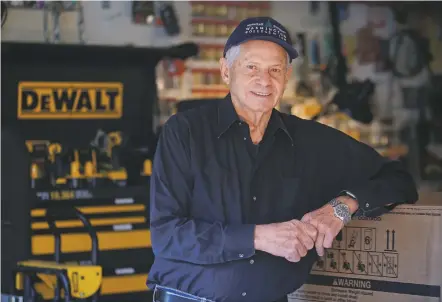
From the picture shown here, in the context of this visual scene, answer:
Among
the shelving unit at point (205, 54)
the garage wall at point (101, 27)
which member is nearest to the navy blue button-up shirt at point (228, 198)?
the garage wall at point (101, 27)

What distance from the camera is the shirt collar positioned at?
2.43 metres

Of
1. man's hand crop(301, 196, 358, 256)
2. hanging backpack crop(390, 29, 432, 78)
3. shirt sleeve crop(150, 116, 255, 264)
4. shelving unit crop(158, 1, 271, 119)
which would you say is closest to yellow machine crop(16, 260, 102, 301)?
shelving unit crop(158, 1, 271, 119)

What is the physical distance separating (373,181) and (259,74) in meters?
0.50

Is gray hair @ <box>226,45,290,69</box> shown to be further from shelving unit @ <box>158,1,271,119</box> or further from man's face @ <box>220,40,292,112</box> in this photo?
shelving unit @ <box>158,1,271,119</box>

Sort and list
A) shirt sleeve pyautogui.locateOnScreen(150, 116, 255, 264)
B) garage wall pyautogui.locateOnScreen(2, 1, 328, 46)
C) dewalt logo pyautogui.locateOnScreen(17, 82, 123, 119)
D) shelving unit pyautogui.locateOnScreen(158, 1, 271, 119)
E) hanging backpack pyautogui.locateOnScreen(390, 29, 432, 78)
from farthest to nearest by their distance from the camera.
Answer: hanging backpack pyautogui.locateOnScreen(390, 29, 432, 78) → shelving unit pyautogui.locateOnScreen(158, 1, 271, 119) → garage wall pyautogui.locateOnScreen(2, 1, 328, 46) → dewalt logo pyautogui.locateOnScreen(17, 82, 123, 119) → shirt sleeve pyautogui.locateOnScreen(150, 116, 255, 264)

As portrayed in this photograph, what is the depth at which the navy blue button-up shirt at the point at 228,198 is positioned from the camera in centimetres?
229

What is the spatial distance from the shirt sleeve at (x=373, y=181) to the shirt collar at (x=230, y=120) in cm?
23

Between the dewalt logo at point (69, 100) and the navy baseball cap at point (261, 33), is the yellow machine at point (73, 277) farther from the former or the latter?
the navy baseball cap at point (261, 33)

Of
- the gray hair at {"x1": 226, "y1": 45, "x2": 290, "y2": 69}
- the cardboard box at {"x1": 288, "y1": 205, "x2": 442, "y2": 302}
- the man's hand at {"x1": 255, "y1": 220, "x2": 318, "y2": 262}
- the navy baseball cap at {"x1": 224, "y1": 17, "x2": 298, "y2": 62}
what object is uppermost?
the navy baseball cap at {"x1": 224, "y1": 17, "x2": 298, "y2": 62}

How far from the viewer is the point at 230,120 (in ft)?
7.98

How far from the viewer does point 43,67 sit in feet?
17.0

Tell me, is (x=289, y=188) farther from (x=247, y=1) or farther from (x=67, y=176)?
(x=247, y=1)

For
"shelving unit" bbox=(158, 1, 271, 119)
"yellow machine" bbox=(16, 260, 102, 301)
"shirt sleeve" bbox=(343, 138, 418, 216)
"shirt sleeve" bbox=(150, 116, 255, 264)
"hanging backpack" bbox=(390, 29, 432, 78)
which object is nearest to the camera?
"shirt sleeve" bbox=(150, 116, 255, 264)

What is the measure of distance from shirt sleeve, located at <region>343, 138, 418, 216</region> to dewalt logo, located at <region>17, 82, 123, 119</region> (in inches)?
113
